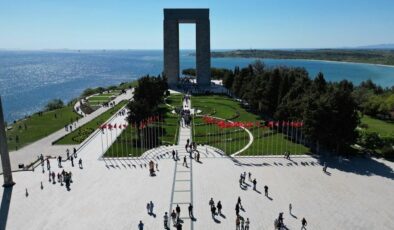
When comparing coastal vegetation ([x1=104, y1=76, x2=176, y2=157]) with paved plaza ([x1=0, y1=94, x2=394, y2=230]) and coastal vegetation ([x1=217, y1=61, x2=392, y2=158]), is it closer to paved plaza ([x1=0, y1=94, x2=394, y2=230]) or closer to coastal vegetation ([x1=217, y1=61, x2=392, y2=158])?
paved plaza ([x1=0, y1=94, x2=394, y2=230])

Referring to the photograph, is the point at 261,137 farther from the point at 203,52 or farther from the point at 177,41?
the point at 177,41

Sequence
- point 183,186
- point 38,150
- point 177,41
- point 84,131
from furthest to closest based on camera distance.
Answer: point 177,41, point 84,131, point 38,150, point 183,186

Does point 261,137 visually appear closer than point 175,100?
Yes

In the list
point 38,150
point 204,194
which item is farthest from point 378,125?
point 38,150

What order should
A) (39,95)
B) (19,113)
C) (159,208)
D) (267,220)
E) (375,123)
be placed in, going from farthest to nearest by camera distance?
1. (39,95)
2. (19,113)
3. (375,123)
4. (159,208)
5. (267,220)

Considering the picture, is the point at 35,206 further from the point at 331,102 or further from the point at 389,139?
the point at 389,139

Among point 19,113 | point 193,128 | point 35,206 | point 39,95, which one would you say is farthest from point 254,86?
point 39,95
